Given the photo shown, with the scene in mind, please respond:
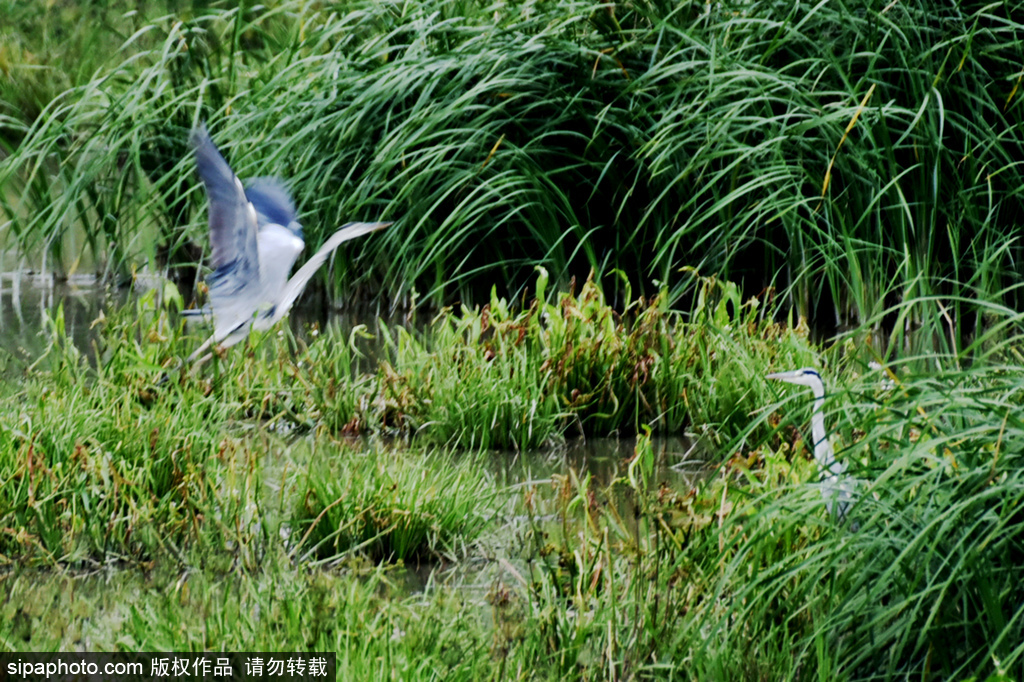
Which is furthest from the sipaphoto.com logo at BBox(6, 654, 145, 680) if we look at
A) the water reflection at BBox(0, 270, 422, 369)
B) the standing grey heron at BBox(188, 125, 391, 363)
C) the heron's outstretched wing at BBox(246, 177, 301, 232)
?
the water reflection at BBox(0, 270, 422, 369)

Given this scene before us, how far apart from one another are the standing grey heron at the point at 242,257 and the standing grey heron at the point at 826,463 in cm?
173

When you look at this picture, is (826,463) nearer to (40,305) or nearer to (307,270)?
(307,270)

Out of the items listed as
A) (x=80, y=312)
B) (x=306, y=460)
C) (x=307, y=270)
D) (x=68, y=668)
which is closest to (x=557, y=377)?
(x=306, y=460)

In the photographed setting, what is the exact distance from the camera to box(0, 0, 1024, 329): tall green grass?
5.65 metres

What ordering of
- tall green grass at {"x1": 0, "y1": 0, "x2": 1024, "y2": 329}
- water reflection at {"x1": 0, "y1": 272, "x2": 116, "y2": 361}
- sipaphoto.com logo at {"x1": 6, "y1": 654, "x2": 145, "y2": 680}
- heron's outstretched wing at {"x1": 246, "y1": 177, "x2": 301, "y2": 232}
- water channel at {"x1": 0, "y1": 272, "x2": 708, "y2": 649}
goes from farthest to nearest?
1. water reflection at {"x1": 0, "y1": 272, "x2": 116, "y2": 361}
2. tall green grass at {"x1": 0, "y1": 0, "x2": 1024, "y2": 329}
3. heron's outstretched wing at {"x1": 246, "y1": 177, "x2": 301, "y2": 232}
4. water channel at {"x1": 0, "y1": 272, "x2": 708, "y2": 649}
5. sipaphoto.com logo at {"x1": 6, "y1": 654, "x2": 145, "y2": 680}

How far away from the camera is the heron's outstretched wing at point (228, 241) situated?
4355 mm

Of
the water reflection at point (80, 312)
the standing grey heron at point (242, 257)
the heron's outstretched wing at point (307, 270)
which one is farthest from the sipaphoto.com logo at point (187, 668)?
the water reflection at point (80, 312)

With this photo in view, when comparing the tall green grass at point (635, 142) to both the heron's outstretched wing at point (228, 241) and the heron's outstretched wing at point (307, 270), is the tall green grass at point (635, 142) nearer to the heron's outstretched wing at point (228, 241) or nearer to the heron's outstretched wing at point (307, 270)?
the heron's outstretched wing at point (307, 270)

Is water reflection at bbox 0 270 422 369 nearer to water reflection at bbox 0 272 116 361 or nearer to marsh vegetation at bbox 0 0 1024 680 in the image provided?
water reflection at bbox 0 272 116 361

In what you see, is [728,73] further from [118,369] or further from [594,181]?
[118,369]

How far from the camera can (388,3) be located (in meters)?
6.81

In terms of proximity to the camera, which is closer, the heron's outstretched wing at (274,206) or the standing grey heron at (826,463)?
the standing grey heron at (826,463)

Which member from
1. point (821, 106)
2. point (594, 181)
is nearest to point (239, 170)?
point (594, 181)

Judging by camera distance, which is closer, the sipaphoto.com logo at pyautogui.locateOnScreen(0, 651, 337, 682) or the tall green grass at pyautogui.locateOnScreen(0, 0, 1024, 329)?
the sipaphoto.com logo at pyautogui.locateOnScreen(0, 651, 337, 682)
